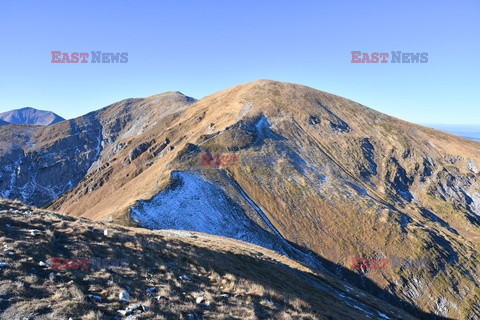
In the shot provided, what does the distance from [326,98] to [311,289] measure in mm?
148866

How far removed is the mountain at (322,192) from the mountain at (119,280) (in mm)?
33104

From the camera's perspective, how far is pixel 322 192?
3536 inches

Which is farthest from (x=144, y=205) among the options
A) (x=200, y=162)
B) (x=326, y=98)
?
(x=326, y=98)

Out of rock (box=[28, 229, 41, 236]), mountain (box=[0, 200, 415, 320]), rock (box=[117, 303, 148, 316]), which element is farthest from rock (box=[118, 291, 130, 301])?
rock (box=[28, 229, 41, 236])

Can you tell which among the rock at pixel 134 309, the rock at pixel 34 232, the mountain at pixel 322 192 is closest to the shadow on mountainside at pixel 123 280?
the rock at pixel 34 232

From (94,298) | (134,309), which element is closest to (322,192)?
(134,309)

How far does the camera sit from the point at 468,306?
67.9 meters

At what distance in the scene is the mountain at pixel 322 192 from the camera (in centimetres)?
6800

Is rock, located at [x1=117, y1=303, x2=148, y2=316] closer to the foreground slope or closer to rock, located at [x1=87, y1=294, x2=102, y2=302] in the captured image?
rock, located at [x1=87, y1=294, x2=102, y2=302]

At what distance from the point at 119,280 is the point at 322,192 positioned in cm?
8121

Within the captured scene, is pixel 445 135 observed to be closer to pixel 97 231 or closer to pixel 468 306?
pixel 468 306

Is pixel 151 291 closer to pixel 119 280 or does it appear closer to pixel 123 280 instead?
pixel 123 280

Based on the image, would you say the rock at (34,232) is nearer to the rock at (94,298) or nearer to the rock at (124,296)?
the rock at (94,298)

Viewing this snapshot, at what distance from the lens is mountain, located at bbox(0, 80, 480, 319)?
223 ft
